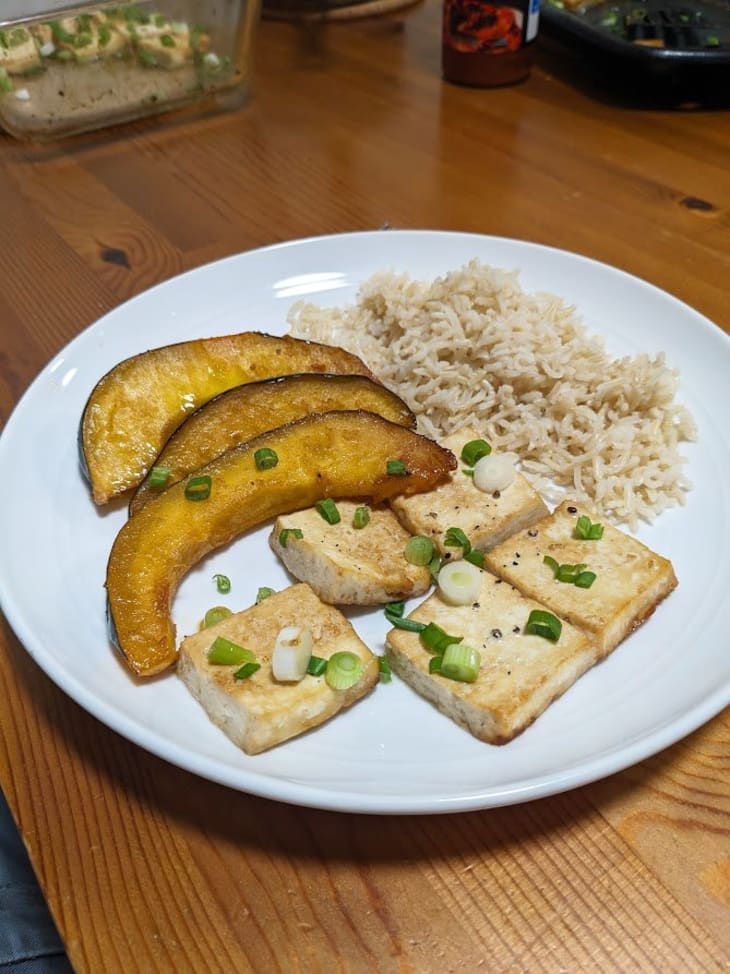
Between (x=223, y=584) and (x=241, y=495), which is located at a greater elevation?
(x=241, y=495)

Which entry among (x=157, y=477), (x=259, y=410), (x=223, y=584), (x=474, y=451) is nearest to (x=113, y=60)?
(x=259, y=410)

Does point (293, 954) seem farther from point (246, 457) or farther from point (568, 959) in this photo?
point (246, 457)

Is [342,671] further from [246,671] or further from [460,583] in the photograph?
[460,583]

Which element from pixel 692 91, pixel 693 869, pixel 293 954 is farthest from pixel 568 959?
pixel 692 91

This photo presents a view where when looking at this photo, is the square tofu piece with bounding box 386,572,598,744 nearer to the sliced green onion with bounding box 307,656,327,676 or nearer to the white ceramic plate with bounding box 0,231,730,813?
the white ceramic plate with bounding box 0,231,730,813

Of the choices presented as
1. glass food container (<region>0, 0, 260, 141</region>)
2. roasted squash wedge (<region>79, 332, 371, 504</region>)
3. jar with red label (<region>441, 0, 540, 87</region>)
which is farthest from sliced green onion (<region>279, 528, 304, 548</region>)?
jar with red label (<region>441, 0, 540, 87</region>)

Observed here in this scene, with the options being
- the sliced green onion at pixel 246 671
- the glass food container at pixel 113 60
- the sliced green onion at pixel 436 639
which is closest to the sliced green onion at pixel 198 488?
the sliced green onion at pixel 246 671
